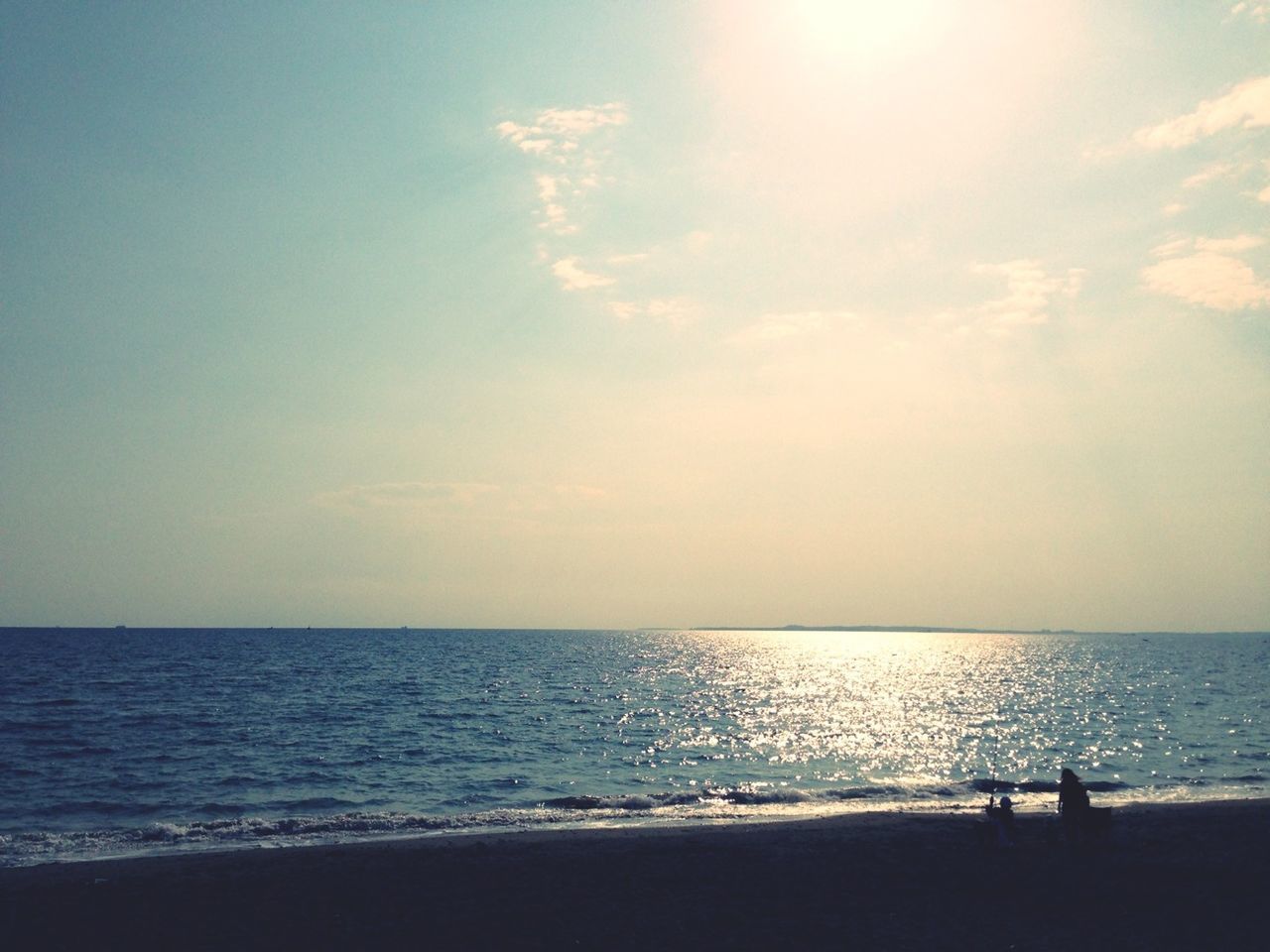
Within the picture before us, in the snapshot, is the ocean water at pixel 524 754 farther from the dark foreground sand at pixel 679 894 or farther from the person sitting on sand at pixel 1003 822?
the person sitting on sand at pixel 1003 822

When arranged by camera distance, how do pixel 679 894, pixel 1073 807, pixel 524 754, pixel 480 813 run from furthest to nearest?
pixel 524 754 → pixel 480 813 → pixel 1073 807 → pixel 679 894

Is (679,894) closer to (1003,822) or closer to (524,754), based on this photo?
(1003,822)

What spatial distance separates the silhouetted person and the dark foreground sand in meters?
0.44

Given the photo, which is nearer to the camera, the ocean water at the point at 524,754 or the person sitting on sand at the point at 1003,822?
the person sitting on sand at the point at 1003,822

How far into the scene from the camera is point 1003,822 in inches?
827

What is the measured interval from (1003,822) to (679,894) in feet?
29.9

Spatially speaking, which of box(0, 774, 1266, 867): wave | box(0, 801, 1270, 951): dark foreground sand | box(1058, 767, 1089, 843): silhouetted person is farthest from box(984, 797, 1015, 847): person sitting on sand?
box(0, 774, 1266, 867): wave

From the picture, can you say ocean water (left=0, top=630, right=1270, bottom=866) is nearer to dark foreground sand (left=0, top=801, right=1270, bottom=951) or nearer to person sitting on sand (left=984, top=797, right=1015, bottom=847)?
dark foreground sand (left=0, top=801, right=1270, bottom=951)

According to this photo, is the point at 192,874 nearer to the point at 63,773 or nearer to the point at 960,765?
the point at 63,773

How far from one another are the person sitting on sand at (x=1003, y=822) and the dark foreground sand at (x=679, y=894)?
1.34 ft

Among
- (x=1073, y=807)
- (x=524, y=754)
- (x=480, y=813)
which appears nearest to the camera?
(x=1073, y=807)

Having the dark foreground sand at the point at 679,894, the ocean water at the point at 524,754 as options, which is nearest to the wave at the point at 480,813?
the ocean water at the point at 524,754

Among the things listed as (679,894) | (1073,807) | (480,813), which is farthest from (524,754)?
(1073,807)

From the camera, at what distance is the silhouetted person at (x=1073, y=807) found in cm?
2073
